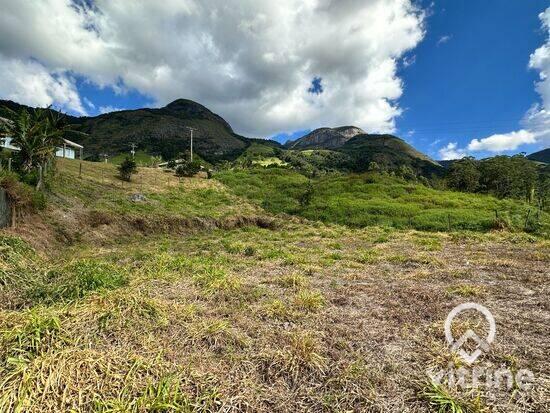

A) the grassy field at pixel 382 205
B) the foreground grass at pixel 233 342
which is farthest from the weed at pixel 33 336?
the grassy field at pixel 382 205

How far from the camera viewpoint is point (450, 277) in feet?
36.8

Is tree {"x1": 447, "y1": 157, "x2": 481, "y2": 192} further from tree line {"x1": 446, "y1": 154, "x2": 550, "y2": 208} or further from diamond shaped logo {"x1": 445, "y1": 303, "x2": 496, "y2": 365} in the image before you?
diamond shaped logo {"x1": 445, "y1": 303, "x2": 496, "y2": 365}

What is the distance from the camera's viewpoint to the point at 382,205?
42156mm

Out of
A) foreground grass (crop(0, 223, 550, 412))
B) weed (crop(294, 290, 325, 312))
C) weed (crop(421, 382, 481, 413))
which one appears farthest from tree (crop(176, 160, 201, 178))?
weed (crop(421, 382, 481, 413))

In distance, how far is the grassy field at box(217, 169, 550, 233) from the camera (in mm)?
33812

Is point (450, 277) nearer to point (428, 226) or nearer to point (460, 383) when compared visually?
point (460, 383)

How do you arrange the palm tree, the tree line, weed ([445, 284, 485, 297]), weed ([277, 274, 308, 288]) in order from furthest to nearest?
the tree line < the palm tree < weed ([277, 274, 308, 288]) < weed ([445, 284, 485, 297])

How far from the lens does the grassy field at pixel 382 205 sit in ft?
111

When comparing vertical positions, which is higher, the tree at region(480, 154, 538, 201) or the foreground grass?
the tree at region(480, 154, 538, 201)

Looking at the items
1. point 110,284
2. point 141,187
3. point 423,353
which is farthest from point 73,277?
point 141,187

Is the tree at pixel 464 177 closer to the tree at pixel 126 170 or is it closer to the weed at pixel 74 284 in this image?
the tree at pixel 126 170

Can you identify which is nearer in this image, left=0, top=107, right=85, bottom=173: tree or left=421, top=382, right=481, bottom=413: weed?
left=421, top=382, right=481, bottom=413: weed

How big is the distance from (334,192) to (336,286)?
141 ft

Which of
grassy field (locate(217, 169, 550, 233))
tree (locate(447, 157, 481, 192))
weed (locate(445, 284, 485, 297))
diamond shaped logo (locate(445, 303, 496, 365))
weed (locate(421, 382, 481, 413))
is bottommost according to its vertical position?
weed (locate(421, 382, 481, 413))
